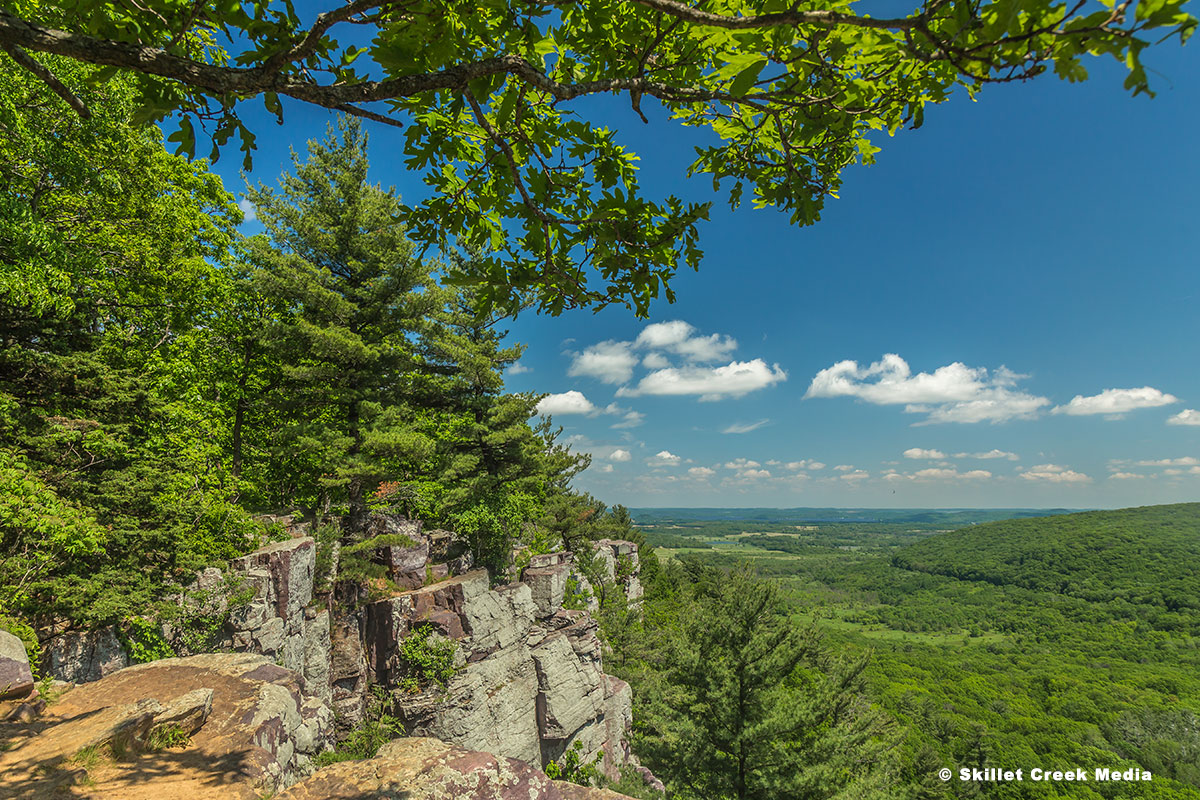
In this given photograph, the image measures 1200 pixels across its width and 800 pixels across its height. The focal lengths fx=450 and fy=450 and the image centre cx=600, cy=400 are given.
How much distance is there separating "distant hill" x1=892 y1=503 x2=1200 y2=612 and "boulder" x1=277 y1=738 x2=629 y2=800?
140m

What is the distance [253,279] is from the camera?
11.9 metres

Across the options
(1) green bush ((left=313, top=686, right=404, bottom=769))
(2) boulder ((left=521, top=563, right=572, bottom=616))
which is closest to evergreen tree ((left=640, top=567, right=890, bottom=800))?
(2) boulder ((left=521, top=563, right=572, bottom=616))

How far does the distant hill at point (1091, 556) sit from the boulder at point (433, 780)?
458 ft

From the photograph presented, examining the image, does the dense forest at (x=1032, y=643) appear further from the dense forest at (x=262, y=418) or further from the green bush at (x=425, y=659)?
the green bush at (x=425, y=659)

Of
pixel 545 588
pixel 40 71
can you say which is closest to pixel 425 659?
pixel 545 588

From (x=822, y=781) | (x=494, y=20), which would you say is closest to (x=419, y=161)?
(x=494, y=20)

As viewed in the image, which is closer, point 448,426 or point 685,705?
point 685,705

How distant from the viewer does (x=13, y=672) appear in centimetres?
481

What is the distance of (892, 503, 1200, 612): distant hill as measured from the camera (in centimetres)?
9456

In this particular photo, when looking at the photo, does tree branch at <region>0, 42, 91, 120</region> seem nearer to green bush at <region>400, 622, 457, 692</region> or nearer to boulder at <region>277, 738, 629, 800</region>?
boulder at <region>277, 738, 629, 800</region>

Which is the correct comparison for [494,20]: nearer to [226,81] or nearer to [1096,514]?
[226,81]

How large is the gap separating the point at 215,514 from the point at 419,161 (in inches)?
421

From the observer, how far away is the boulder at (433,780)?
412 centimetres

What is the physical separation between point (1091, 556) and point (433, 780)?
171m
